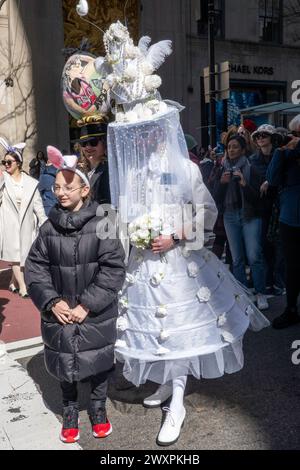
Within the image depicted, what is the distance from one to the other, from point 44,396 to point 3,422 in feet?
1.31

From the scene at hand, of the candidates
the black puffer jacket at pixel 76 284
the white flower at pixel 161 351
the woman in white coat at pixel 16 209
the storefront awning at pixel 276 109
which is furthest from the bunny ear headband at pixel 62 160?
the storefront awning at pixel 276 109

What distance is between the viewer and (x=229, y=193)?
552cm

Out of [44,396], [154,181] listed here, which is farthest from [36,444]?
[154,181]

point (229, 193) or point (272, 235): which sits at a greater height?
point (229, 193)

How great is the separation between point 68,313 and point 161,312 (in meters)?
0.56

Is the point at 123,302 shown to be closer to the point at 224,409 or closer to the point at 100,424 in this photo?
the point at 100,424

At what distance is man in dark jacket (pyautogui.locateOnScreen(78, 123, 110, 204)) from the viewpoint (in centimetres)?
346

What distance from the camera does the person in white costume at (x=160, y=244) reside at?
3031mm

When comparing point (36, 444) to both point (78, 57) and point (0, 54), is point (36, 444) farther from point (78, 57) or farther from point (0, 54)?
point (0, 54)

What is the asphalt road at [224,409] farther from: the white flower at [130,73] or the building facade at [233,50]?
the building facade at [233,50]

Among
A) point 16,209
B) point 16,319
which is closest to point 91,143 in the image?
point 16,319

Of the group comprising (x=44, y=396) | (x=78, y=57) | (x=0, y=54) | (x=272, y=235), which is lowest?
(x=44, y=396)

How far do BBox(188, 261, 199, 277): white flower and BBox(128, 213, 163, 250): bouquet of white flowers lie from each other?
0.96 feet
